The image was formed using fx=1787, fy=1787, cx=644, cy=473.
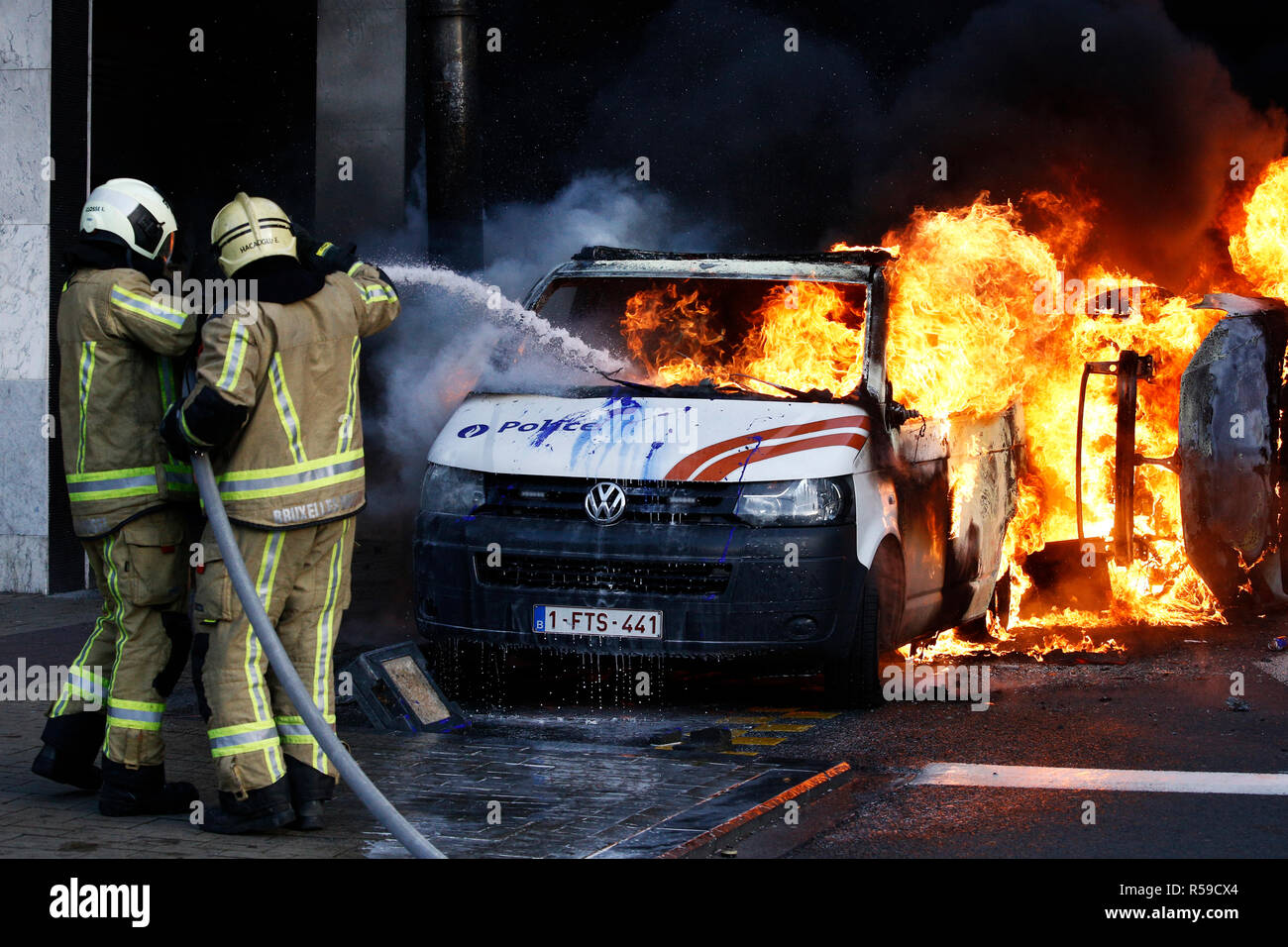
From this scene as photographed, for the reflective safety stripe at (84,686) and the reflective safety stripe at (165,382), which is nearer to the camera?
the reflective safety stripe at (165,382)

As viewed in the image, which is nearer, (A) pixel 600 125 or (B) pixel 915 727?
(B) pixel 915 727

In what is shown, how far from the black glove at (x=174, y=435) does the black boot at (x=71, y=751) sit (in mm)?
1148

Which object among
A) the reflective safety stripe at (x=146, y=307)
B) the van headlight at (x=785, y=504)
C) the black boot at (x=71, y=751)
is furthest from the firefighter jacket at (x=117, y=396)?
the van headlight at (x=785, y=504)

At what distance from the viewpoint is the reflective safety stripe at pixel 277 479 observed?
565 centimetres

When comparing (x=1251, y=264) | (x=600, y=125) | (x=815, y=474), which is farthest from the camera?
(x=600, y=125)

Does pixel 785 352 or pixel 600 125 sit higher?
pixel 600 125

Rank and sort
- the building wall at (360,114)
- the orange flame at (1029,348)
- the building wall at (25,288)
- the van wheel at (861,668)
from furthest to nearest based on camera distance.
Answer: the building wall at (360,114) → the building wall at (25,288) → the orange flame at (1029,348) → the van wheel at (861,668)

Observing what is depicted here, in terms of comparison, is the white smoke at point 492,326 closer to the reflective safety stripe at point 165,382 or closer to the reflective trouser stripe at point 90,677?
the reflective safety stripe at point 165,382

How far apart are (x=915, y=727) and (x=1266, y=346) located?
3.73 metres

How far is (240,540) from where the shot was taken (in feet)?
18.6
